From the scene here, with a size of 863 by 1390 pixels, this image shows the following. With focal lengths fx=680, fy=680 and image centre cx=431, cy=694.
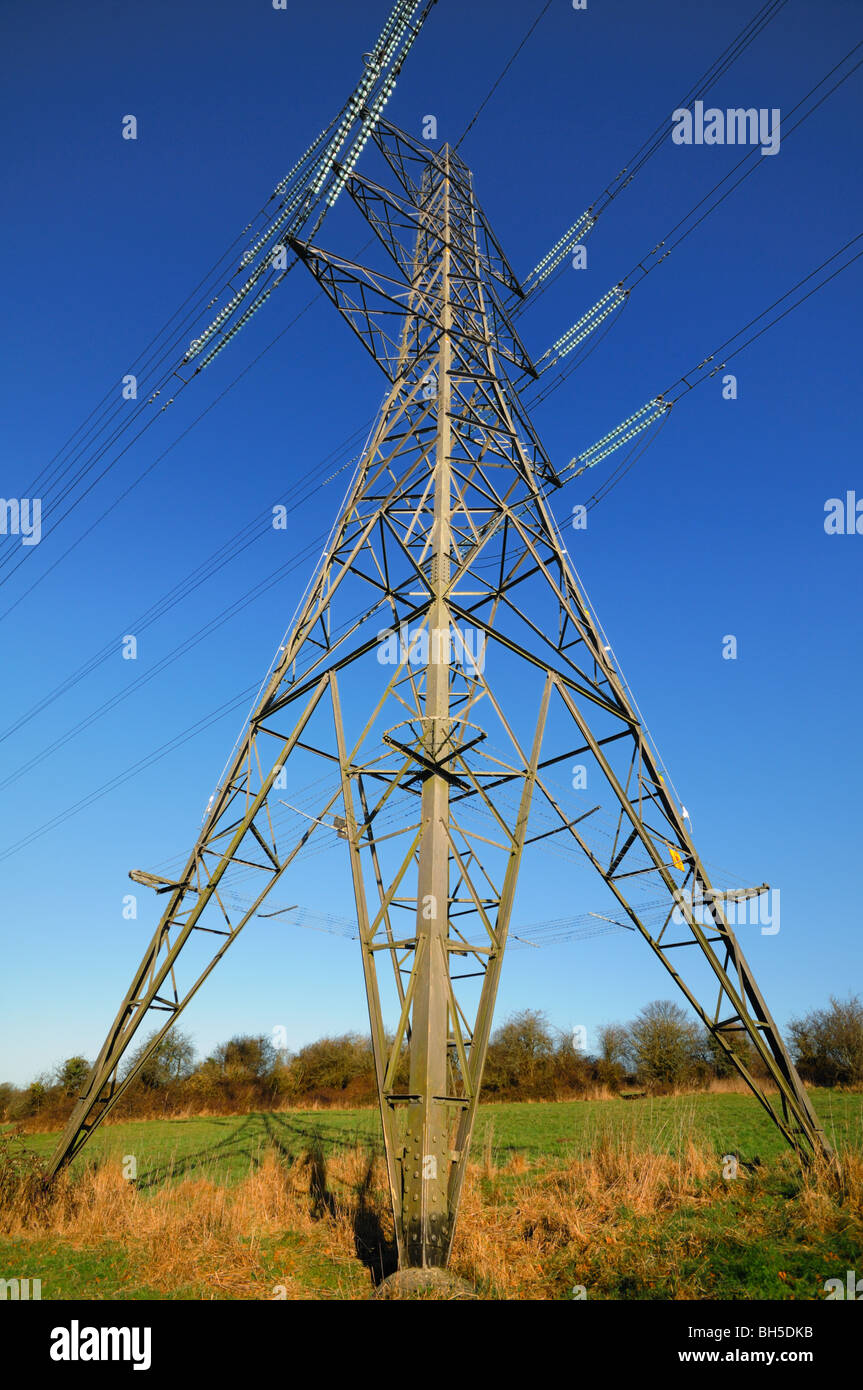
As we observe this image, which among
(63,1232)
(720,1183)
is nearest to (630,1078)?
(720,1183)

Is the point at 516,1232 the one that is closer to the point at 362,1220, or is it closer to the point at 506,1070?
the point at 362,1220

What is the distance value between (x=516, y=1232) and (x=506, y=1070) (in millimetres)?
36597

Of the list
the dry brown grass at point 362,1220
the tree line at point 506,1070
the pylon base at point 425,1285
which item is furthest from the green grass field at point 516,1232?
the tree line at point 506,1070

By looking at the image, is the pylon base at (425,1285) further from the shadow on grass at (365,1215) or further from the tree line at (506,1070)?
the tree line at (506,1070)

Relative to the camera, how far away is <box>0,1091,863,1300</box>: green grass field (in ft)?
24.6

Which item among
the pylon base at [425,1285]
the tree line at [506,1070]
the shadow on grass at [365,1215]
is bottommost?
the tree line at [506,1070]

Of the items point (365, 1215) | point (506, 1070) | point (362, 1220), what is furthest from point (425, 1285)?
point (506, 1070)

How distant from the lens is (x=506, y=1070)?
42125mm

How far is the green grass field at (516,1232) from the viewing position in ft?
24.6

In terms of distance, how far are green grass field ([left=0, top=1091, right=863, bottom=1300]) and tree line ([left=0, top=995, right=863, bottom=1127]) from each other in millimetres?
23597

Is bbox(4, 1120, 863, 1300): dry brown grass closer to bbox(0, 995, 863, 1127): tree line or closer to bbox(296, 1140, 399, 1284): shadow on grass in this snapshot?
bbox(296, 1140, 399, 1284): shadow on grass

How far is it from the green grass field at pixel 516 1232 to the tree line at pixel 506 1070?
23.6m

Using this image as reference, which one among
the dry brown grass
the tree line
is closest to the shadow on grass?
the dry brown grass
